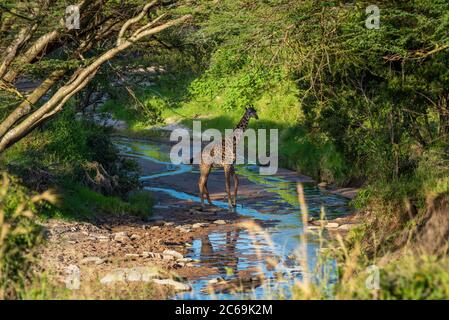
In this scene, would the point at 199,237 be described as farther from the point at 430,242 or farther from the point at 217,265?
the point at 430,242

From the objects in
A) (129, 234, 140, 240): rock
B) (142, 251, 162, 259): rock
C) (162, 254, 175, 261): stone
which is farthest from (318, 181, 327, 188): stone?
(142, 251, 162, 259): rock

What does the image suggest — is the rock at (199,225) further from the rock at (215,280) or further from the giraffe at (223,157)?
the rock at (215,280)

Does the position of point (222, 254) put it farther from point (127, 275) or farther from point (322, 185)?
point (322, 185)

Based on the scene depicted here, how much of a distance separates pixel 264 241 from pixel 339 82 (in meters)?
3.73

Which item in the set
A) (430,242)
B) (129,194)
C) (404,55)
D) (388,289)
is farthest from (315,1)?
(388,289)

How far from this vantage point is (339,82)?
19188 mm

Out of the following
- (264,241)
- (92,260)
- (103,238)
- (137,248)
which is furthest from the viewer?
(264,241)

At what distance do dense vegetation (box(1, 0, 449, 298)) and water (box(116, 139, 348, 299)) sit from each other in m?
1.29

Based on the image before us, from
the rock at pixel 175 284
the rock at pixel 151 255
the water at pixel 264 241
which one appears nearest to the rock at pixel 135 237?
the water at pixel 264 241

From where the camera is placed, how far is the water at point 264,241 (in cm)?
1258

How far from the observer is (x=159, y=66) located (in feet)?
67.8

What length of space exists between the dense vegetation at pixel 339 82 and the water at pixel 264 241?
1291 mm

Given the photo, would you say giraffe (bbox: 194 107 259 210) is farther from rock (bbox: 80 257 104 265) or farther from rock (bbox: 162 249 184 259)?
rock (bbox: 80 257 104 265)

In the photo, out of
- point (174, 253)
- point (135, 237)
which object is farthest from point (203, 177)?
point (174, 253)
